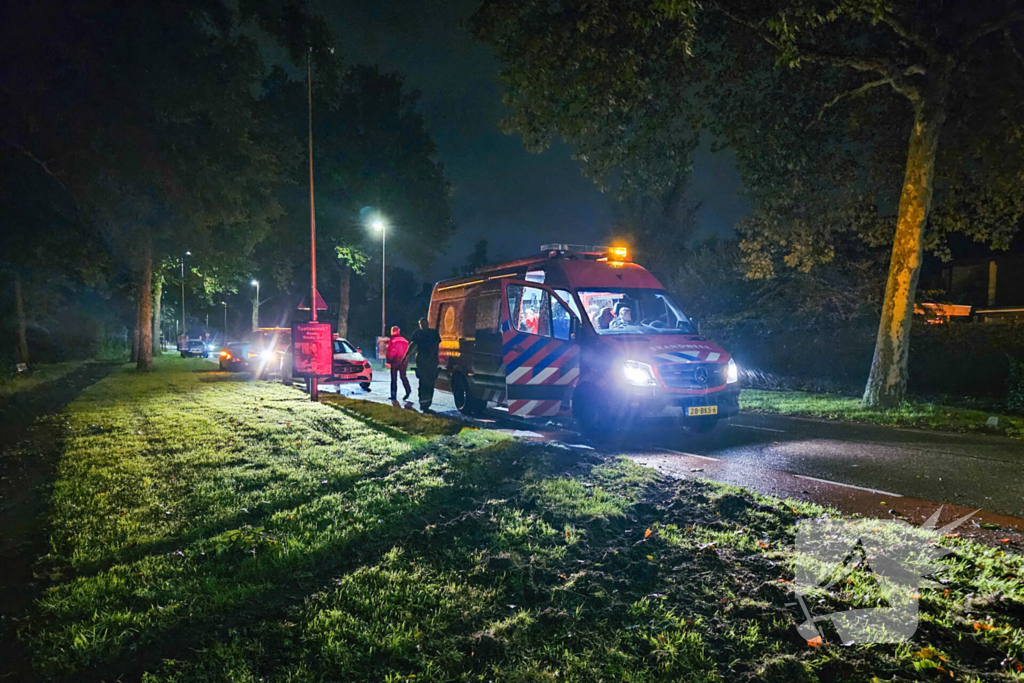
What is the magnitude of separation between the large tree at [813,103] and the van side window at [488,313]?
438 centimetres

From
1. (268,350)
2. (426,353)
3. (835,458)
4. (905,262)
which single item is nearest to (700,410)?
(835,458)

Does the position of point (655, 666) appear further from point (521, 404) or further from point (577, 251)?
point (577, 251)

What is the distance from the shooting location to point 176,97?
21.5m

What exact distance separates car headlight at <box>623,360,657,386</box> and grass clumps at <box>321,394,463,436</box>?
2.92 m

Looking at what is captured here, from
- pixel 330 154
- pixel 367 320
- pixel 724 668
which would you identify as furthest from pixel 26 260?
pixel 367 320

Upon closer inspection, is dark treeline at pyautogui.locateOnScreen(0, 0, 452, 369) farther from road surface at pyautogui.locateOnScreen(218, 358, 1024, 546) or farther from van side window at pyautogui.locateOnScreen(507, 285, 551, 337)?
Answer: road surface at pyautogui.locateOnScreen(218, 358, 1024, 546)

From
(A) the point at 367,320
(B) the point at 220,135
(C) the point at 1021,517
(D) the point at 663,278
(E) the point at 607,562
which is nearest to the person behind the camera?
(E) the point at 607,562

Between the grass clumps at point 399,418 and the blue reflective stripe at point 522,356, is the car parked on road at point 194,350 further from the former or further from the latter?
the blue reflective stripe at point 522,356

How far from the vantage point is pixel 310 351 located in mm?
15969

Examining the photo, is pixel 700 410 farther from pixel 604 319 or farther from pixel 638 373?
pixel 604 319

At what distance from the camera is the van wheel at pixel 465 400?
12.1 m

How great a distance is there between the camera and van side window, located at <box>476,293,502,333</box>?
11.2 m

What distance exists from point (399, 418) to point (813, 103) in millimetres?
12770

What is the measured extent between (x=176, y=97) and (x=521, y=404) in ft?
60.5
